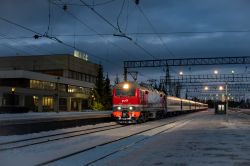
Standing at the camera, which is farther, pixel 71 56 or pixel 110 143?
pixel 71 56

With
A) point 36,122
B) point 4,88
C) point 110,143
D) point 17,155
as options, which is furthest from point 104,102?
point 17,155

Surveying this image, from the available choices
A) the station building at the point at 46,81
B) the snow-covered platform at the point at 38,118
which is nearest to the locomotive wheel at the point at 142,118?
the snow-covered platform at the point at 38,118

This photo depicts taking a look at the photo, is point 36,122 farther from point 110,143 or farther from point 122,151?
point 122,151

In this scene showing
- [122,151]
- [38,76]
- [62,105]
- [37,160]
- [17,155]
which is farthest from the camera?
[62,105]

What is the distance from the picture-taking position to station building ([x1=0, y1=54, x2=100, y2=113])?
8600cm

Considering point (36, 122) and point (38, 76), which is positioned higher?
point (38, 76)

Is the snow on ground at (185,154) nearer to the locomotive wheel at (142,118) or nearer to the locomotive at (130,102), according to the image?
the locomotive at (130,102)

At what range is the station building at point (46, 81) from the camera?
86000 mm

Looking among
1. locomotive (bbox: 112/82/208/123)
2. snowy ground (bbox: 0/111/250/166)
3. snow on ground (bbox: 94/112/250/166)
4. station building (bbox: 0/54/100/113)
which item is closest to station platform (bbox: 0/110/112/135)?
locomotive (bbox: 112/82/208/123)

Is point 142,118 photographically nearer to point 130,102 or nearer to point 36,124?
point 130,102

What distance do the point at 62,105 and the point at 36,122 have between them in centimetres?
7497

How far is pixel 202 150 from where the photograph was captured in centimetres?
1797

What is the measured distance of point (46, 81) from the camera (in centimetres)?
9656

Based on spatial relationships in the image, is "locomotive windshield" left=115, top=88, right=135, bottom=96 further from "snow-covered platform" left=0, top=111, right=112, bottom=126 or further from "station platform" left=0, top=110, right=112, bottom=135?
"station platform" left=0, top=110, right=112, bottom=135
